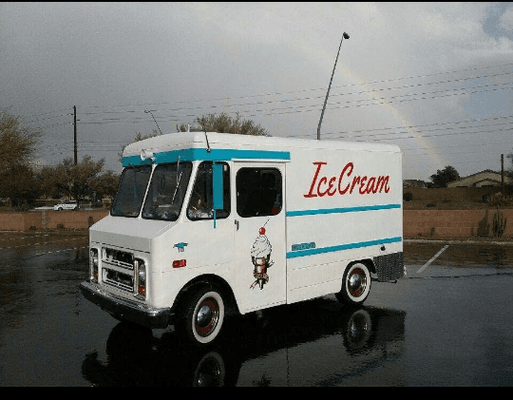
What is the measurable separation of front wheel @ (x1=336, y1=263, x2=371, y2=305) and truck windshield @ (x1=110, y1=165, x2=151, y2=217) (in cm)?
392

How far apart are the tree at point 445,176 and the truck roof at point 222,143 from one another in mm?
103080

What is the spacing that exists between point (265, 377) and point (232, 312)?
3.04m

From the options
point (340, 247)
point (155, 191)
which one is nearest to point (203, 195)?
point (155, 191)

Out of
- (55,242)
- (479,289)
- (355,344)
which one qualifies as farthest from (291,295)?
(55,242)

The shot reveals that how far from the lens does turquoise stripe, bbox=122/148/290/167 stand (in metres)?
6.16

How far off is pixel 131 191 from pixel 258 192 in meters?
2.03

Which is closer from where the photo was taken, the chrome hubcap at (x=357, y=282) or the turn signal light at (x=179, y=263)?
the turn signal light at (x=179, y=263)

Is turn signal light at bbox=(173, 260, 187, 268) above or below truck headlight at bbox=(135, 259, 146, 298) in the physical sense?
above

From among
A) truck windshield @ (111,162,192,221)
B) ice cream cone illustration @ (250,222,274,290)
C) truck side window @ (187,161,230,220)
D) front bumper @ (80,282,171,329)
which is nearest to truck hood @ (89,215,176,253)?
truck windshield @ (111,162,192,221)

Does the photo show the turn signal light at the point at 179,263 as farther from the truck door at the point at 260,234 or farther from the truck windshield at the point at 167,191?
the truck door at the point at 260,234

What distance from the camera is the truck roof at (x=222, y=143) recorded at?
6.25m

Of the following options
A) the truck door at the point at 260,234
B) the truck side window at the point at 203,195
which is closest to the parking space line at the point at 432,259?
the truck door at the point at 260,234

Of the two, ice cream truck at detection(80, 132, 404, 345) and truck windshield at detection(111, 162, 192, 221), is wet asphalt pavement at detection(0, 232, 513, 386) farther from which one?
truck windshield at detection(111, 162, 192, 221)

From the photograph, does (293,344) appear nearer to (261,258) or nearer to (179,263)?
(261,258)
